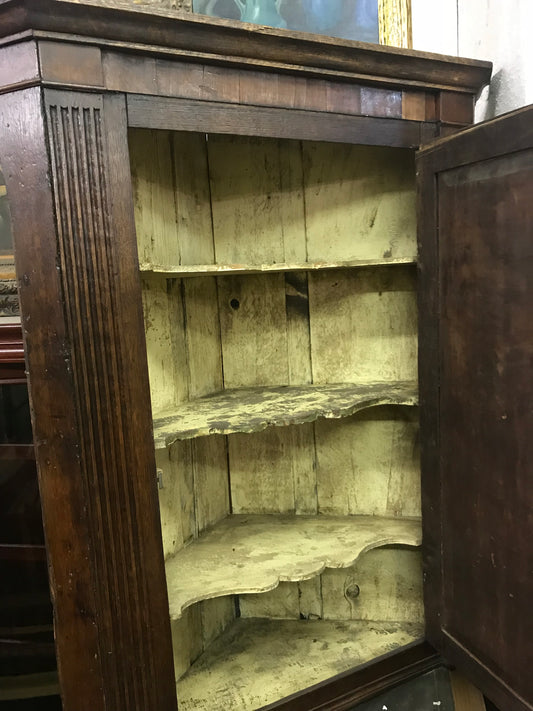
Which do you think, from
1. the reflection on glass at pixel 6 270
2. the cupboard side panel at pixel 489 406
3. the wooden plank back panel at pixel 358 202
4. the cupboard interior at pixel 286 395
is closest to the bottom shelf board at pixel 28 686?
the cupboard interior at pixel 286 395

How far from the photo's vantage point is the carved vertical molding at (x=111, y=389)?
93 cm

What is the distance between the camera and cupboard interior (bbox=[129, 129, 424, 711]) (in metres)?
1.37

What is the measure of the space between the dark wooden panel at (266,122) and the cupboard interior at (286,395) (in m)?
0.28

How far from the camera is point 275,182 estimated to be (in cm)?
153

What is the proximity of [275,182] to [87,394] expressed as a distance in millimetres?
871

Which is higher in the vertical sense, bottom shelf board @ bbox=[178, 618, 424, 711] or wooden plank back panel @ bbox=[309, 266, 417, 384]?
wooden plank back panel @ bbox=[309, 266, 417, 384]

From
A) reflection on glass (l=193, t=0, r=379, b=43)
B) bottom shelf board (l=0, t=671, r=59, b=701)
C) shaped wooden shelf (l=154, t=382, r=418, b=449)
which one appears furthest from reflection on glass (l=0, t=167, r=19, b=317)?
bottom shelf board (l=0, t=671, r=59, b=701)

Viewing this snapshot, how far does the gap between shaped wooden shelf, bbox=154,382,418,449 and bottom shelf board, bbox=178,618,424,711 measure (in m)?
0.71

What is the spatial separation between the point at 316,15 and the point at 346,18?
0.08m

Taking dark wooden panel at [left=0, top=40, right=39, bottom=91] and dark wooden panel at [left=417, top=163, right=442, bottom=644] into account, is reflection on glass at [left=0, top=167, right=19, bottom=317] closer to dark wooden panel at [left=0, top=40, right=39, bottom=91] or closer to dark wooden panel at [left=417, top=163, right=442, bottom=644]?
dark wooden panel at [left=0, top=40, right=39, bottom=91]

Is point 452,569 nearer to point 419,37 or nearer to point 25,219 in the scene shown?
point 25,219

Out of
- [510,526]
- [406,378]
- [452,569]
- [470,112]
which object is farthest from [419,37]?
[452,569]

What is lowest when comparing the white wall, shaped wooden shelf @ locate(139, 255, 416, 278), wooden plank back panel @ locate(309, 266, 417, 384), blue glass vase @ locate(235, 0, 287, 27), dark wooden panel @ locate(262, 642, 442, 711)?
dark wooden panel @ locate(262, 642, 442, 711)

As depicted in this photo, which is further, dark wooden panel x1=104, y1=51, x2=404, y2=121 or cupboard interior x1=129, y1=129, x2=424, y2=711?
cupboard interior x1=129, y1=129, x2=424, y2=711
